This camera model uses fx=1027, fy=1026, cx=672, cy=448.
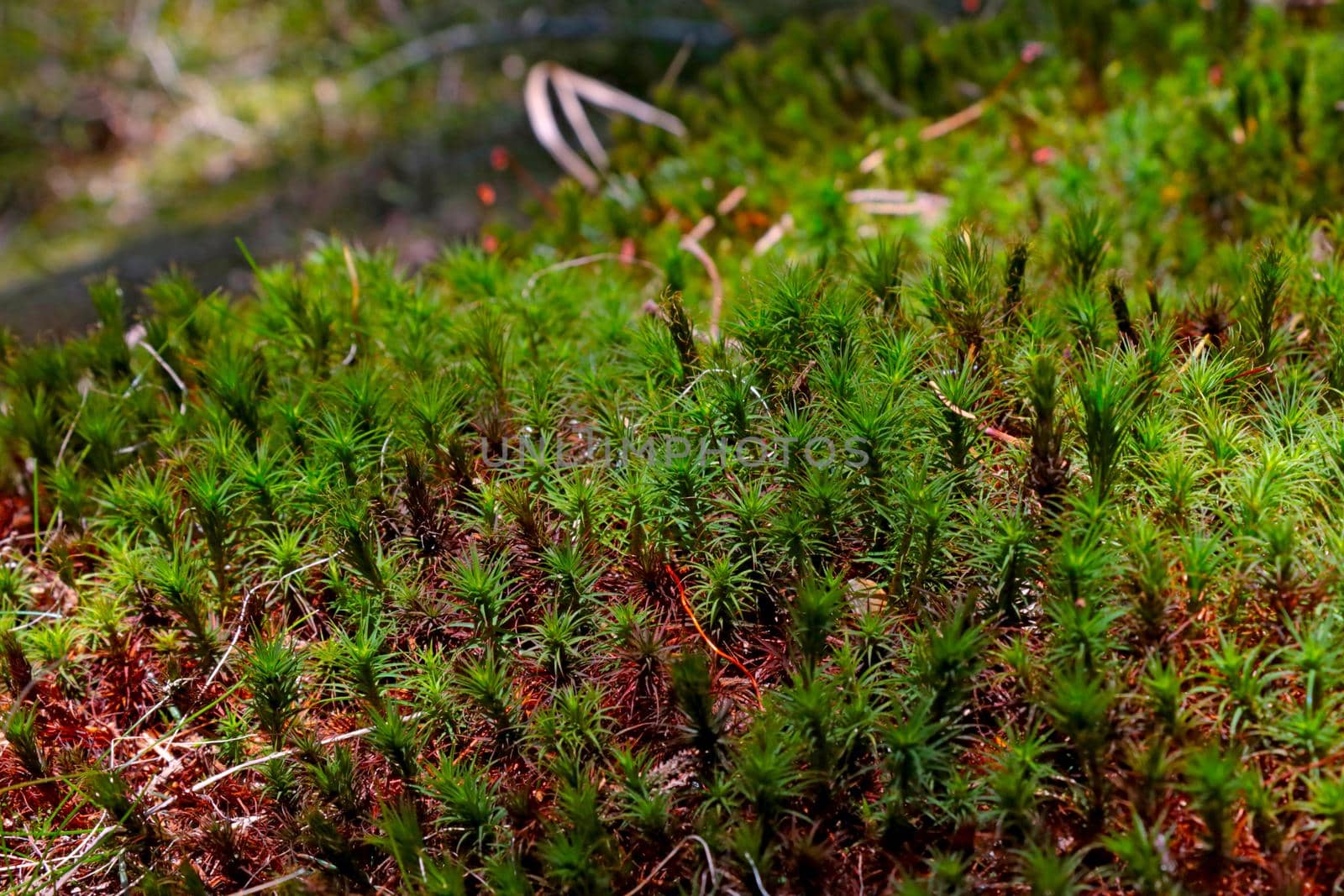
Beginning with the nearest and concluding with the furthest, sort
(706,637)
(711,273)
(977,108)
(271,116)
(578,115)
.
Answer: (706,637)
(711,273)
(977,108)
(578,115)
(271,116)

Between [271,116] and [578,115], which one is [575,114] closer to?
[578,115]

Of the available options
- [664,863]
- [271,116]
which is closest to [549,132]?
[271,116]

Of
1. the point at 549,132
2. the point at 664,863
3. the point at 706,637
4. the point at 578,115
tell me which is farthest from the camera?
the point at 578,115

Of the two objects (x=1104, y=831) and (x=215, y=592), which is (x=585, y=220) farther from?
(x=1104, y=831)

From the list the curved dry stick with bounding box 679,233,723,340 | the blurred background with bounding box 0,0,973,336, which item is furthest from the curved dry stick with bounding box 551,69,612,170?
the curved dry stick with bounding box 679,233,723,340

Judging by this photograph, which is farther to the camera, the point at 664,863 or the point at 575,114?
the point at 575,114

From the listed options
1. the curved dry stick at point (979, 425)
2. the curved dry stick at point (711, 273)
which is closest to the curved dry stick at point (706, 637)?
the curved dry stick at point (979, 425)

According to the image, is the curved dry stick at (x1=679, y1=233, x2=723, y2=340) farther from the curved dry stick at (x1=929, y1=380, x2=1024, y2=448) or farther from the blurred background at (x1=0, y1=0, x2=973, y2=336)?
the blurred background at (x1=0, y1=0, x2=973, y2=336)
